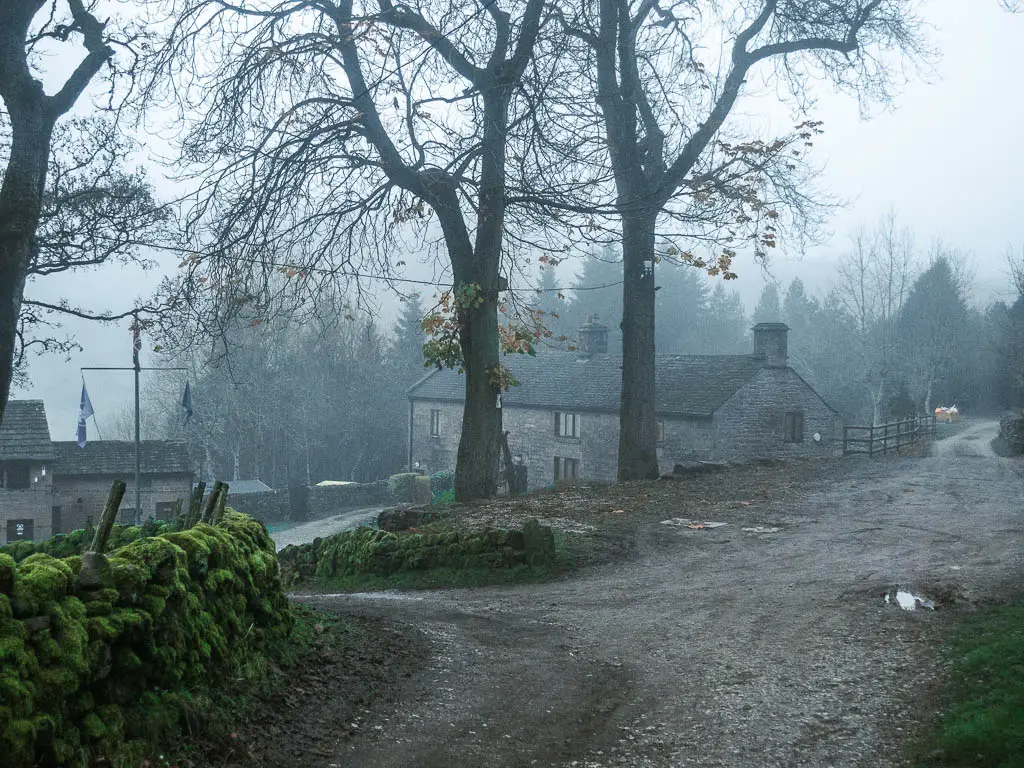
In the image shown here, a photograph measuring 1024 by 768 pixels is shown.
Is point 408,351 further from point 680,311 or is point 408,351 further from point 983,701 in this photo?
point 983,701

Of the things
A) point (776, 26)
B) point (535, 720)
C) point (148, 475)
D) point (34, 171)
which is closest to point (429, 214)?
point (34, 171)

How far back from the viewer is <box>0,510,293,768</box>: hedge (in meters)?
4.27

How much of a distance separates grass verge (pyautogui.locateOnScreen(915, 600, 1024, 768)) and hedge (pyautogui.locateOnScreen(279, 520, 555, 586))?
19.1 ft

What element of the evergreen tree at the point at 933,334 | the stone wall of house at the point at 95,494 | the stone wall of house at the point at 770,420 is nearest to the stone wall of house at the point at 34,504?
the stone wall of house at the point at 95,494

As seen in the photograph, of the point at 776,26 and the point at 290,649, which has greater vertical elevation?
the point at 776,26

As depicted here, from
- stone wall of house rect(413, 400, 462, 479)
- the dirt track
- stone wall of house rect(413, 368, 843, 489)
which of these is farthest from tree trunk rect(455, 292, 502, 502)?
stone wall of house rect(413, 400, 462, 479)

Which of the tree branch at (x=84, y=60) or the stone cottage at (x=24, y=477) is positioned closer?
the tree branch at (x=84, y=60)

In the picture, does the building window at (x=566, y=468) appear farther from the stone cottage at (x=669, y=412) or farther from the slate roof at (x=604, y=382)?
the slate roof at (x=604, y=382)

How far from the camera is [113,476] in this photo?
37844 mm

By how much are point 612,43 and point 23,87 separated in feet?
28.1

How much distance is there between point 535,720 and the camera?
20.7 feet

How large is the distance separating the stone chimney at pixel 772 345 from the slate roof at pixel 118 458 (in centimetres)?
2477

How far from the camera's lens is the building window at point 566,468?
4115 cm

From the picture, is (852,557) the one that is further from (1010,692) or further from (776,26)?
(776,26)
